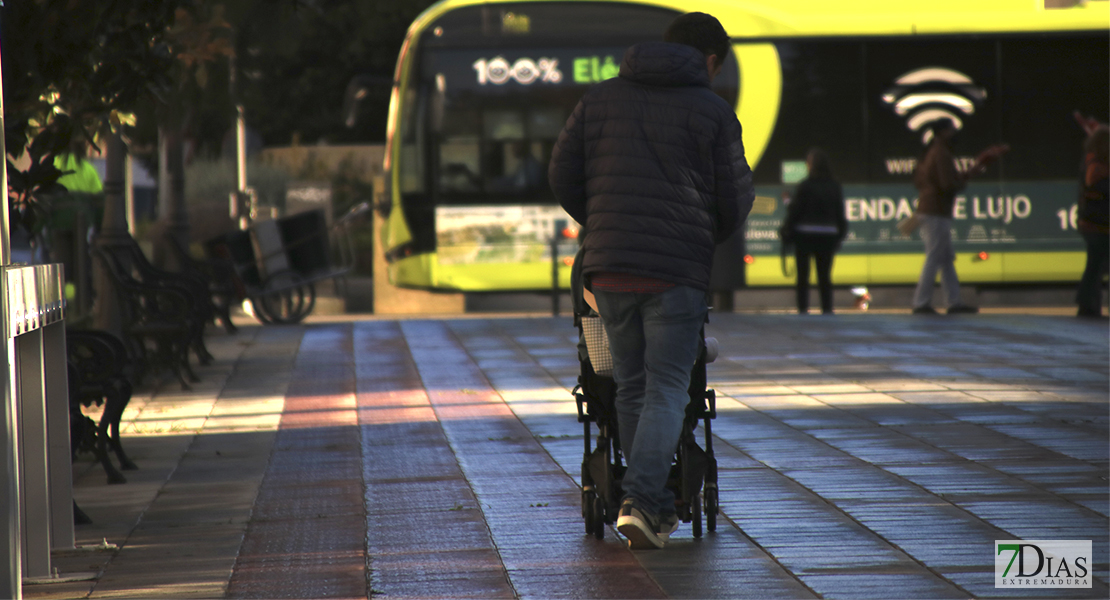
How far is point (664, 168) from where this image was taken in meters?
4.59

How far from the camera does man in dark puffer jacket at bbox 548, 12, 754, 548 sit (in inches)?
181

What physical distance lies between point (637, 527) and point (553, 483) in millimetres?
1379

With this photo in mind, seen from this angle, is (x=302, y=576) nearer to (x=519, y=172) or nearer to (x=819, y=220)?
(x=819, y=220)

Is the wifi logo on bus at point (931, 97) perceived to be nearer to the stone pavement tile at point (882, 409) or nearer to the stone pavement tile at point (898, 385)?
the stone pavement tile at point (898, 385)

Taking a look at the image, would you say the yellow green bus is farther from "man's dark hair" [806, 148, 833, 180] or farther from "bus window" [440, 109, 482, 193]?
"man's dark hair" [806, 148, 833, 180]

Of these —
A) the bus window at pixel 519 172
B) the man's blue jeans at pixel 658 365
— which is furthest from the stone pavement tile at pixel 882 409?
the bus window at pixel 519 172

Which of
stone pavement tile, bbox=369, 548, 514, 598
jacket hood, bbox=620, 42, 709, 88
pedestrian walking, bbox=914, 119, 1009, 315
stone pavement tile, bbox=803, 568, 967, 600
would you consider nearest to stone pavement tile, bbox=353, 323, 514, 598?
stone pavement tile, bbox=369, 548, 514, 598

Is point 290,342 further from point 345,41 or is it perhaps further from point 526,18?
point 345,41

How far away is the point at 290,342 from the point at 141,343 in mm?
3585

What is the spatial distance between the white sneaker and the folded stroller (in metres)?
0.18

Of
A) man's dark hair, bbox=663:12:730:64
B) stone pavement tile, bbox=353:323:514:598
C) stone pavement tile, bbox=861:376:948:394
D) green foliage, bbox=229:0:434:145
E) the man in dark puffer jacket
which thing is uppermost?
green foliage, bbox=229:0:434:145

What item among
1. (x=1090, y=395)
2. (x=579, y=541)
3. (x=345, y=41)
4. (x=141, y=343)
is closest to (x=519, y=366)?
(x=141, y=343)

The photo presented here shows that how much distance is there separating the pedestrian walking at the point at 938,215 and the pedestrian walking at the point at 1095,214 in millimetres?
1365

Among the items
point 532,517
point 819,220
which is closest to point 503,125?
point 819,220
